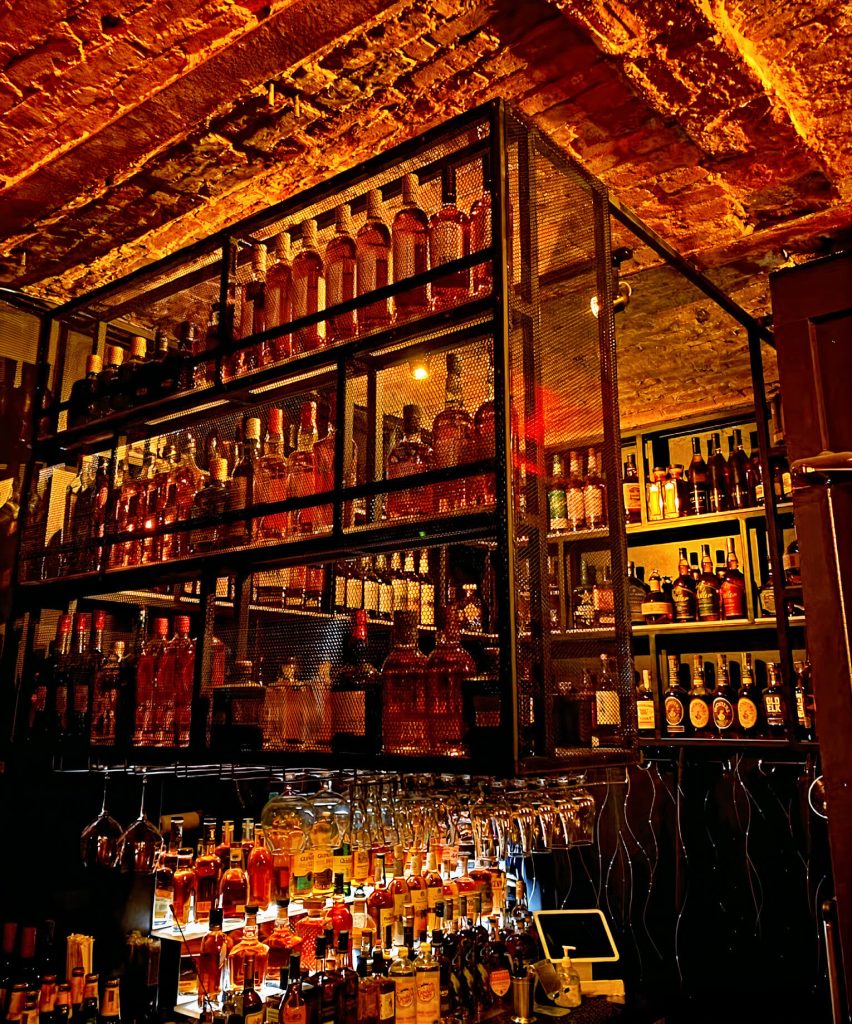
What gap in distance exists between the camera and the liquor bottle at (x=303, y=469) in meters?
2.26

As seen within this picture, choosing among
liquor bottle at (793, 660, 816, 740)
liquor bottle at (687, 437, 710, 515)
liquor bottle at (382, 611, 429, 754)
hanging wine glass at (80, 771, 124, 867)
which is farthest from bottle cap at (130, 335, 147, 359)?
liquor bottle at (793, 660, 816, 740)

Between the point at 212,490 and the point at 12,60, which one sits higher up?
the point at 12,60

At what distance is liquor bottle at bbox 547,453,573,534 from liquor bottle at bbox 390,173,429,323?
0.52m

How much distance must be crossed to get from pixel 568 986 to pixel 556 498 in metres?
2.24

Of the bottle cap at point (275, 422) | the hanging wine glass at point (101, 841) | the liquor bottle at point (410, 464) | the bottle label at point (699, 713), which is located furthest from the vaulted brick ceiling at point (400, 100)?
the bottle label at point (699, 713)

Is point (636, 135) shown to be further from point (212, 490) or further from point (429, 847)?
point (429, 847)

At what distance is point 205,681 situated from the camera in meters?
2.21

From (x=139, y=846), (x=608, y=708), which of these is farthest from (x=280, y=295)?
(x=139, y=846)

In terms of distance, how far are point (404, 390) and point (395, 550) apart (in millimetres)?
477

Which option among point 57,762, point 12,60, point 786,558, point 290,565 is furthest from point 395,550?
point 786,558

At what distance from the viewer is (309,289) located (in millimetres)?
2312

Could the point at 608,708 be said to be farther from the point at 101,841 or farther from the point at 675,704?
the point at 675,704

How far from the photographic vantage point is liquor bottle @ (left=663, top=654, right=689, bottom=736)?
155 inches

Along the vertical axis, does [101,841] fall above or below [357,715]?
below
